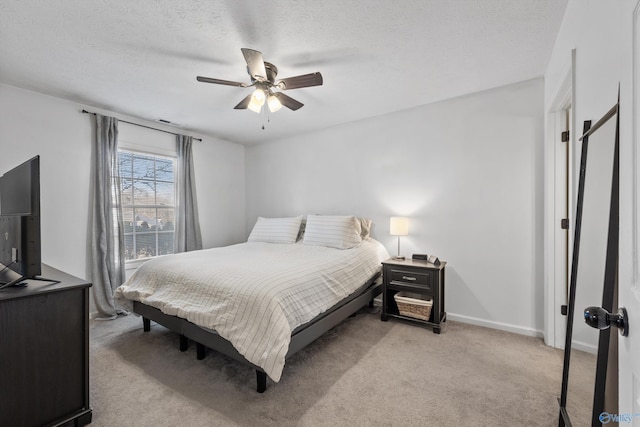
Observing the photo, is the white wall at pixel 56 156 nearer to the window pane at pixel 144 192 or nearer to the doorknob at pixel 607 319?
the window pane at pixel 144 192

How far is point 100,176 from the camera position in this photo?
124 inches

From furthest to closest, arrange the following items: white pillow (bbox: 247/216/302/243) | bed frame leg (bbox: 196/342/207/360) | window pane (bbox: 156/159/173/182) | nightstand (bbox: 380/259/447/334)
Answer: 1. window pane (bbox: 156/159/173/182)
2. white pillow (bbox: 247/216/302/243)
3. nightstand (bbox: 380/259/447/334)
4. bed frame leg (bbox: 196/342/207/360)

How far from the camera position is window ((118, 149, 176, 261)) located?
11.6 ft

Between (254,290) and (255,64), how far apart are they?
157cm

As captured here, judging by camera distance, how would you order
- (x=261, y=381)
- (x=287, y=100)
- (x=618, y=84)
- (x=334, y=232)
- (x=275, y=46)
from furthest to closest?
(x=334, y=232), (x=287, y=100), (x=275, y=46), (x=261, y=381), (x=618, y=84)

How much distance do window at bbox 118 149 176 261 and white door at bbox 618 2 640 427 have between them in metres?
4.27

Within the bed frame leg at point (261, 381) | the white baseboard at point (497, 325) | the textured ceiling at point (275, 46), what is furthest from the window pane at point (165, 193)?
the white baseboard at point (497, 325)

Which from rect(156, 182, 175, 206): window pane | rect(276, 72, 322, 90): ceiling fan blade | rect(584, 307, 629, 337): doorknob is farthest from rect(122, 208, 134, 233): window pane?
rect(584, 307, 629, 337): doorknob

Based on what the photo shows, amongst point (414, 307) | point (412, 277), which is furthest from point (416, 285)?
point (414, 307)

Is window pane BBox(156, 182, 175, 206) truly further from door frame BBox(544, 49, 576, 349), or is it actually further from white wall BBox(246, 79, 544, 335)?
door frame BBox(544, 49, 576, 349)

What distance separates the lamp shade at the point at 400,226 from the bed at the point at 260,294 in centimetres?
36

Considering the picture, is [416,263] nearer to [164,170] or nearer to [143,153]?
[164,170]

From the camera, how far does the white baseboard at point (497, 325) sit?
8.47 ft

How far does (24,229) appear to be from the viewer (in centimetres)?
146
